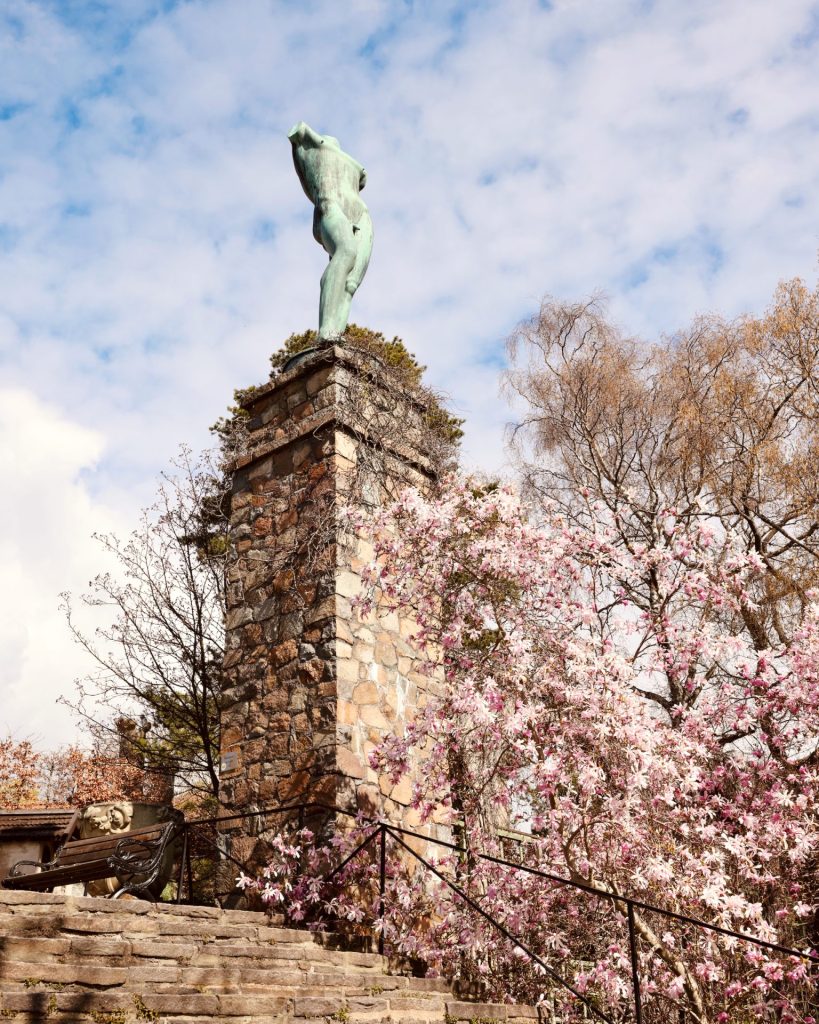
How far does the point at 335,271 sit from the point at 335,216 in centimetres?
59

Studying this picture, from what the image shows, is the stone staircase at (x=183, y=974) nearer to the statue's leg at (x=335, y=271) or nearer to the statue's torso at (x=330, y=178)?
the statue's leg at (x=335, y=271)

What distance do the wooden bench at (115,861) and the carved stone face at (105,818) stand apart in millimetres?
1049

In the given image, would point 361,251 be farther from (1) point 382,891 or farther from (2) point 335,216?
(1) point 382,891

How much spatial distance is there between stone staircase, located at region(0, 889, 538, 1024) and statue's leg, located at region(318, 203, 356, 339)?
4857 mm

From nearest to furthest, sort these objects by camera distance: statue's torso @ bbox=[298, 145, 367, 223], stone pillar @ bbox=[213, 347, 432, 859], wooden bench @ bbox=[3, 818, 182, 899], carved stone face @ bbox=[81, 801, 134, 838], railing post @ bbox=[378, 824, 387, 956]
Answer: wooden bench @ bbox=[3, 818, 182, 899] → railing post @ bbox=[378, 824, 387, 956] → stone pillar @ bbox=[213, 347, 432, 859] → carved stone face @ bbox=[81, 801, 134, 838] → statue's torso @ bbox=[298, 145, 367, 223]

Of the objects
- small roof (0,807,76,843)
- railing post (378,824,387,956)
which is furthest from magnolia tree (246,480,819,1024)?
small roof (0,807,76,843)

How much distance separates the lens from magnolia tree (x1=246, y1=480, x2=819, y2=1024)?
5.27 m

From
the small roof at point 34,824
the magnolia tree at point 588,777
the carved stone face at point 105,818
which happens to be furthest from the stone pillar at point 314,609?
the small roof at point 34,824

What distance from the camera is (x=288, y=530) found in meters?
7.05

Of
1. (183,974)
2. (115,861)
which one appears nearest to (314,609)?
(115,861)

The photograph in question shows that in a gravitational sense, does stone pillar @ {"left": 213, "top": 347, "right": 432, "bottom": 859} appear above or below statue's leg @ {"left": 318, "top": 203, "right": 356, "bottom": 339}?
below

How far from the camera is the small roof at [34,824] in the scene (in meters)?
7.89

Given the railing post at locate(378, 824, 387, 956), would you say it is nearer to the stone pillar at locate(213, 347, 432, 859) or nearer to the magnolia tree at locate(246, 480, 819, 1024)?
the magnolia tree at locate(246, 480, 819, 1024)

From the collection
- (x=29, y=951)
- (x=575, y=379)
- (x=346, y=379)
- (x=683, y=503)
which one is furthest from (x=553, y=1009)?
(x=575, y=379)
